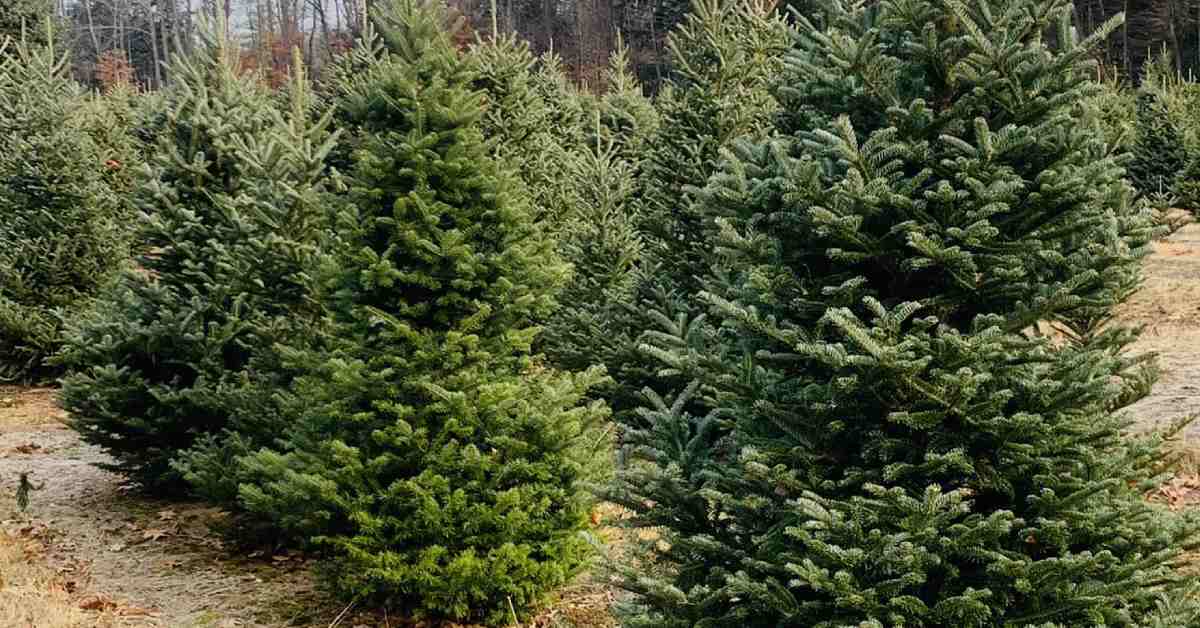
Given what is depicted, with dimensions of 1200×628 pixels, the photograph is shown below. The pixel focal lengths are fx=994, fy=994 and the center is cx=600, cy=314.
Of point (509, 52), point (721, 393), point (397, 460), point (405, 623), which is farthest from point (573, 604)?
point (509, 52)

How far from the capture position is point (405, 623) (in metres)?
5.74

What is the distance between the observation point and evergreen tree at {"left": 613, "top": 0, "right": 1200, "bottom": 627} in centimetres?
282

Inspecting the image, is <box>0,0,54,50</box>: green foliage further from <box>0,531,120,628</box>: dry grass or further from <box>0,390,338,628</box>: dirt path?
<box>0,531,120,628</box>: dry grass

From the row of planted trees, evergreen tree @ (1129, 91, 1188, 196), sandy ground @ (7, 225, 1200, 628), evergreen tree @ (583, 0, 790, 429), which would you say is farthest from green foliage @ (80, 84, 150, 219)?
evergreen tree @ (1129, 91, 1188, 196)

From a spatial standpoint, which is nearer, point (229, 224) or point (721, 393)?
point (721, 393)

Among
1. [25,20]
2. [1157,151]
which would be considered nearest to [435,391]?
[1157,151]

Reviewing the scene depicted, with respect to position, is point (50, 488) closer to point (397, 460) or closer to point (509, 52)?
point (397, 460)

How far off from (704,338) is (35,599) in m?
4.78

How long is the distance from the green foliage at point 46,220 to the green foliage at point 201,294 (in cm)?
493

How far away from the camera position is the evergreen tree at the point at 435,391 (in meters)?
5.46

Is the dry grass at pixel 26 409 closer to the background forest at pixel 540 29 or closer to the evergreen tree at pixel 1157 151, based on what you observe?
the evergreen tree at pixel 1157 151

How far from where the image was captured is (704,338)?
3992mm

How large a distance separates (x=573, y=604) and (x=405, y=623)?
3.43ft

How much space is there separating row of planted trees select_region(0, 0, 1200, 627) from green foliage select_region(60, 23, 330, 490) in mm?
39
